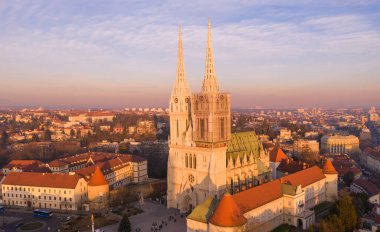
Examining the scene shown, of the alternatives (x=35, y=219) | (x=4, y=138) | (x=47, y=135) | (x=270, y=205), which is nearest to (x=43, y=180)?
(x=35, y=219)

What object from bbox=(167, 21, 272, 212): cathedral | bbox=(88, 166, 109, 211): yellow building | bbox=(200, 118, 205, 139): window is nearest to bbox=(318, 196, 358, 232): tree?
bbox=(167, 21, 272, 212): cathedral

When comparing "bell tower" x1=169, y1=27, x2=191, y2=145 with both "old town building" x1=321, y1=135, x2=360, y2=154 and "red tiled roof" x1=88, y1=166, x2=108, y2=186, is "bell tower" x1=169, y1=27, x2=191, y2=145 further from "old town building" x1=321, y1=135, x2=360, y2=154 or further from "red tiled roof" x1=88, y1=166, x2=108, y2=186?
"old town building" x1=321, y1=135, x2=360, y2=154

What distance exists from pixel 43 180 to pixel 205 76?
107 feet

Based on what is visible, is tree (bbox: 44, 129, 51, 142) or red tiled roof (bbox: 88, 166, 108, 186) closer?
red tiled roof (bbox: 88, 166, 108, 186)

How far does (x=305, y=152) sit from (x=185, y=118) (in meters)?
54.5

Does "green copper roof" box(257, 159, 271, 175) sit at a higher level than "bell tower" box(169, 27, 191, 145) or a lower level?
lower

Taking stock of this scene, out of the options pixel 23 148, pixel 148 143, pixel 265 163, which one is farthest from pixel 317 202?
pixel 23 148

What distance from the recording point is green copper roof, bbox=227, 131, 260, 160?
64300mm

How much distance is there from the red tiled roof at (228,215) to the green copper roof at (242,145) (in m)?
18.4

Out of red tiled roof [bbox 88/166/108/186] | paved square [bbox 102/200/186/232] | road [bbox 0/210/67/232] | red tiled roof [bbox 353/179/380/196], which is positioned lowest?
road [bbox 0/210/67/232]

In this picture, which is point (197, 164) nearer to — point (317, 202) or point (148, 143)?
point (317, 202)

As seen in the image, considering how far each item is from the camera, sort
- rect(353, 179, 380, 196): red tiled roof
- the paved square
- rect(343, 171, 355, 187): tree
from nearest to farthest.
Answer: the paved square → rect(353, 179, 380, 196): red tiled roof → rect(343, 171, 355, 187): tree

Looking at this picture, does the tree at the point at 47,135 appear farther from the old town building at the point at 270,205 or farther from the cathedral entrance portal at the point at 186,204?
the old town building at the point at 270,205

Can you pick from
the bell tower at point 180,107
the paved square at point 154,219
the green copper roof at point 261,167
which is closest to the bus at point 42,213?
the paved square at point 154,219
